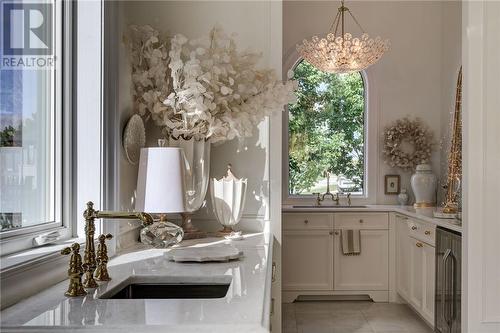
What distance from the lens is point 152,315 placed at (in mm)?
1229

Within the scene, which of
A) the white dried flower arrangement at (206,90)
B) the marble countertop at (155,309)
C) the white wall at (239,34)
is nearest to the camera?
the marble countertop at (155,309)

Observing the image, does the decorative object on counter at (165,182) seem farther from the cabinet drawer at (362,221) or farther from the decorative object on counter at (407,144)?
the decorative object on counter at (407,144)

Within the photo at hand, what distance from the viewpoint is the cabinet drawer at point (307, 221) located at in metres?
4.95

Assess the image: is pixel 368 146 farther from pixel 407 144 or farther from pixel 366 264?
pixel 366 264

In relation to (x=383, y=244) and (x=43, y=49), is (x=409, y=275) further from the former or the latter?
(x=43, y=49)

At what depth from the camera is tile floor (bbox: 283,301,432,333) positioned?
13.6 ft

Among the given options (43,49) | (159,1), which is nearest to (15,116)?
(43,49)

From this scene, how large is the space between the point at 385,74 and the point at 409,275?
2100mm

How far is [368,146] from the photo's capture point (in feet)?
17.9

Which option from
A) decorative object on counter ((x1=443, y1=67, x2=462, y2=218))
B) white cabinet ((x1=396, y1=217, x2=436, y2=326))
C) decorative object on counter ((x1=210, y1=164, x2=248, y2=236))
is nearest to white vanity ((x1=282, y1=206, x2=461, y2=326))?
white cabinet ((x1=396, y1=217, x2=436, y2=326))

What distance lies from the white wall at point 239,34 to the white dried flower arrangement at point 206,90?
24cm

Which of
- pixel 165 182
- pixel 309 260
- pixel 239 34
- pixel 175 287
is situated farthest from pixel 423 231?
pixel 175 287

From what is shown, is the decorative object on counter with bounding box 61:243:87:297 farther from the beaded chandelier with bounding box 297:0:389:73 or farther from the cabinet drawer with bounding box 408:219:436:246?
the beaded chandelier with bounding box 297:0:389:73

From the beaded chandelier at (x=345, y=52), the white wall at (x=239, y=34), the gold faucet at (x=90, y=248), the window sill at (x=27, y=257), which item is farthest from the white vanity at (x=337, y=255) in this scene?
the gold faucet at (x=90, y=248)
